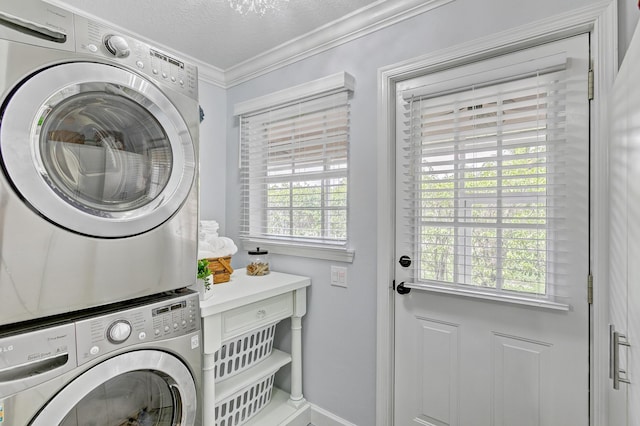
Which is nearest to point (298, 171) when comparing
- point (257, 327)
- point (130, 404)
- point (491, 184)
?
point (257, 327)

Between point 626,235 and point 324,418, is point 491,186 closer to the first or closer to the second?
point 626,235

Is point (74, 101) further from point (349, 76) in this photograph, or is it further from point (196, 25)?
point (349, 76)

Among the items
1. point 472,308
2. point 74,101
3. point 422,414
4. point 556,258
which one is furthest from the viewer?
point 422,414

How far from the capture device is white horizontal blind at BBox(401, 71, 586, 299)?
139cm

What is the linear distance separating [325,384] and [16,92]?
6.68ft

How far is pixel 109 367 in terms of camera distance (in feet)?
3.54

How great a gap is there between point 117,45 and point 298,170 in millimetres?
1268

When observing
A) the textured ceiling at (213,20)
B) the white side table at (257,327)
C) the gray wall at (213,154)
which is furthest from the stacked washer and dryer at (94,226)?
the gray wall at (213,154)

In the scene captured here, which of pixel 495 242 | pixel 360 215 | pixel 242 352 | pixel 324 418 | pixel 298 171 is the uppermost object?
pixel 298 171

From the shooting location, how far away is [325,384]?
2062 millimetres

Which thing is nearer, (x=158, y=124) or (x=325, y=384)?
(x=158, y=124)

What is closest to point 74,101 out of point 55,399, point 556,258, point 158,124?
point 158,124

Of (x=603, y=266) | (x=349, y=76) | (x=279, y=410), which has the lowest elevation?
(x=279, y=410)

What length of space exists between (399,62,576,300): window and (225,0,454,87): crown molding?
453 mm
